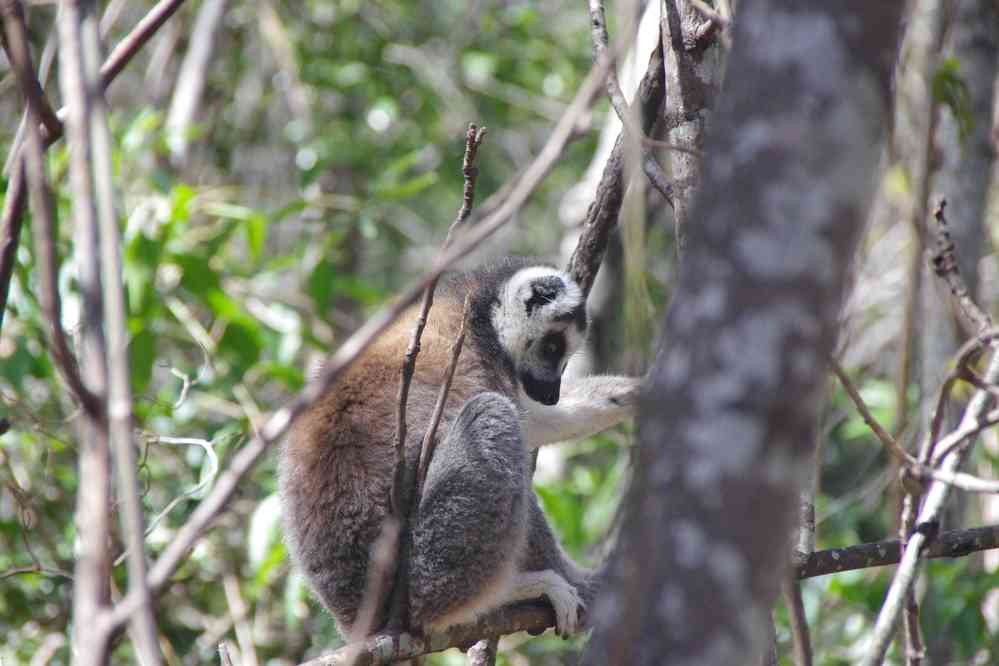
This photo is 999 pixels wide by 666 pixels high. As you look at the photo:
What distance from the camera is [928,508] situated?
2.77 m

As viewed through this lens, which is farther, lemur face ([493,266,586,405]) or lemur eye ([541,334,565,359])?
lemur eye ([541,334,565,359])

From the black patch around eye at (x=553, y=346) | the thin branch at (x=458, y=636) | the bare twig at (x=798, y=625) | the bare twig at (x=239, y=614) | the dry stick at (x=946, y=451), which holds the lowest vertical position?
the bare twig at (x=239, y=614)

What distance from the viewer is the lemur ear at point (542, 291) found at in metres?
5.15

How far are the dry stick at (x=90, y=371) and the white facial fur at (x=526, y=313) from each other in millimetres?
3526

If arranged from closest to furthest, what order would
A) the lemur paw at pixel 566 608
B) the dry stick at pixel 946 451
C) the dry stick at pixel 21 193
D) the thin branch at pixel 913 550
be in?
the thin branch at pixel 913 550, the dry stick at pixel 946 451, the dry stick at pixel 21 193, the lemur paw at pixel 566 608

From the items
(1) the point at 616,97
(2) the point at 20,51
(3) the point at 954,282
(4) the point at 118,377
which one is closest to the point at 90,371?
(4) the point at 118,377

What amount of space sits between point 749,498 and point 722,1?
1982 mm

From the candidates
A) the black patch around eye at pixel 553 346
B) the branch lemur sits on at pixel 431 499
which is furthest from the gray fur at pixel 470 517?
the black patch around eye at pixel 553 346

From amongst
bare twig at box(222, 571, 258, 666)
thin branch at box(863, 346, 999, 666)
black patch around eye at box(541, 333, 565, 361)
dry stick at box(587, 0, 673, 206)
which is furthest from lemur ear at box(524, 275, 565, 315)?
thin branch at box(863, 346, 999, 666)

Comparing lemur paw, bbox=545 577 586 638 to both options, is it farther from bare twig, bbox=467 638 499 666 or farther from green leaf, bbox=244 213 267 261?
green leaf, bbox=244 213 267 261

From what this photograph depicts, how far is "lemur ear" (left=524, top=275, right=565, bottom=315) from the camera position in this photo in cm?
515

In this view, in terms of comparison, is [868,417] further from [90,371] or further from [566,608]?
[566,608]

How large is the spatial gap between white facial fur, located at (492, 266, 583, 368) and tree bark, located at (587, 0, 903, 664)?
11.4 ft

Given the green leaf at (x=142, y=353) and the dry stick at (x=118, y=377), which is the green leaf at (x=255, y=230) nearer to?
the green leaf at (x=142, y=353)
